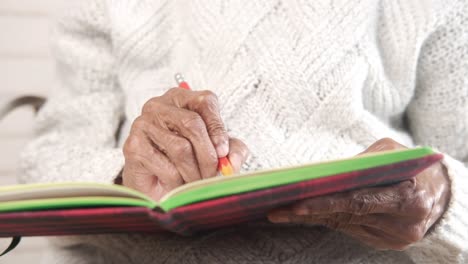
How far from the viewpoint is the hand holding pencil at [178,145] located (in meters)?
0.60

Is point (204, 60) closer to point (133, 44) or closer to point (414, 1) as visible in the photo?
point (133, 44)

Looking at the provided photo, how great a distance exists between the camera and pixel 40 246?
1.45 meters

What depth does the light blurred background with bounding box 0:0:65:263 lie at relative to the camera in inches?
51.2

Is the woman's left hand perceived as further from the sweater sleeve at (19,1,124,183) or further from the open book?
the sweater sleeve at (19,1,124,183)

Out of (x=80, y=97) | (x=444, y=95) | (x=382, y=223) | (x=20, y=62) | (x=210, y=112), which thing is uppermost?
(x=20, y=62)

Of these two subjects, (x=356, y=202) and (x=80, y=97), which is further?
(x=80, y=97)

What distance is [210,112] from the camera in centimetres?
62

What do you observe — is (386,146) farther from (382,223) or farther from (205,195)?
(205,195)

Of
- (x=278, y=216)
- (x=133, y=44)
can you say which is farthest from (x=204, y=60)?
(x=278, y=216)

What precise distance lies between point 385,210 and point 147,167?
0.93ft

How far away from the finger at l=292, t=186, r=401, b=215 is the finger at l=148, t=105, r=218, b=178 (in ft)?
0.43

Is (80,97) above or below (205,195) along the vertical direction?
above

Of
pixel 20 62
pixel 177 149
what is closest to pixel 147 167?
pixel 177 149

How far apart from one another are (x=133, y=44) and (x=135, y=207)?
47 cm
